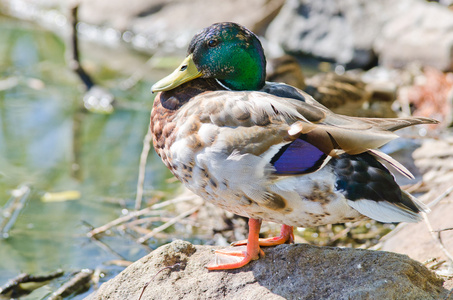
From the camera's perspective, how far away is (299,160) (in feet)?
8.27

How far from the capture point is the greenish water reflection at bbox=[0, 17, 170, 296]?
4312 millimetres

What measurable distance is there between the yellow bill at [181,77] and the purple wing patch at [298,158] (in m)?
0.71

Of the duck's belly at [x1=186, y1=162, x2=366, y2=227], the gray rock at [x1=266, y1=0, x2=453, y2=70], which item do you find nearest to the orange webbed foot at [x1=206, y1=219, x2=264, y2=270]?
the duck's belly at [x1=186, y1=162, x2=366, y2=227]

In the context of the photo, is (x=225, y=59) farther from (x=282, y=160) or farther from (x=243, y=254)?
(x=243, y=254)

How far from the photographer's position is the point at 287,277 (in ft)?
9.02

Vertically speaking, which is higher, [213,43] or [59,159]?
[213,43]

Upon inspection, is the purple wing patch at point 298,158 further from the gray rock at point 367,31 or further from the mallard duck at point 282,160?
the gray rock at point 367,31

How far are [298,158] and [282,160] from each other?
7 cm

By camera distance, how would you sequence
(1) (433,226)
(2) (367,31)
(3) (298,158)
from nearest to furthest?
(3) (298,158) < (1) (433,226) < (2) (367,31)

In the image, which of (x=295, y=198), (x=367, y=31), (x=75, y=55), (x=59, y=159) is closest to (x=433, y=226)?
(x=295, y=198)

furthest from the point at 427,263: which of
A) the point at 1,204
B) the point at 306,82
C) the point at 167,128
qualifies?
the point at 1,204

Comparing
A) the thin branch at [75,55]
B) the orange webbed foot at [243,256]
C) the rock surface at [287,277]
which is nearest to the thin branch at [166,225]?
the rock surface at [287,277]

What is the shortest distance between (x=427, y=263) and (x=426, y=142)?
209 centimetres

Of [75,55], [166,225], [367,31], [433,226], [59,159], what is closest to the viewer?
[433,226]
